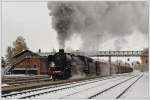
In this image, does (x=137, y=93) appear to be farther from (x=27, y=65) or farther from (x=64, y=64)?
(x=27, y=65)

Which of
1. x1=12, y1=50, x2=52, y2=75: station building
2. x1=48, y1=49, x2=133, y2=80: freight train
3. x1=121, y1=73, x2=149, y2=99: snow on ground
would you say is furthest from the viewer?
x1=12, y1=50, x2=52, y2=75: station building

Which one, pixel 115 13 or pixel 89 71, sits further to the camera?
pixel 89 71

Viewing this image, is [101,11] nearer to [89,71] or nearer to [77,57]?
[77,57]

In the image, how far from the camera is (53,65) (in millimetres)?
35031

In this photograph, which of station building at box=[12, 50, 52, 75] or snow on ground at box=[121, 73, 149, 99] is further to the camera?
station building at box=[12, 50, 52, 75]

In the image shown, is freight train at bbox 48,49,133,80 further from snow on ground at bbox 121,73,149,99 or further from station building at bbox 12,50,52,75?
station building at bbox 12,50,52,75

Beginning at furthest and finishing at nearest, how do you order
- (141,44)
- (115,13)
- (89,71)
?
(89,71) → (115,13) → (141,44)

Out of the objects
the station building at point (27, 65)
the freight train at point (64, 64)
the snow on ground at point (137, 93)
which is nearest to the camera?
the snow on ground at point (137, 93)

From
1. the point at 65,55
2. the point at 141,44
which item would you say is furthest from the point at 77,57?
the point at 141,44

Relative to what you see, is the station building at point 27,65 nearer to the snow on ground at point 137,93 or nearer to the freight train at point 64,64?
the freight train at point 64,64

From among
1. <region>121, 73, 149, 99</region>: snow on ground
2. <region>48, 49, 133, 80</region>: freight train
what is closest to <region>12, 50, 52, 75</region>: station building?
<region>48, 49, 133, 80</region>: freight train

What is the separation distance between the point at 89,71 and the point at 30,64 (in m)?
10.8

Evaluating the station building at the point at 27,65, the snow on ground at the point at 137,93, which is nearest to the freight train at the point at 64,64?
the snow on ground at the point at 137,93

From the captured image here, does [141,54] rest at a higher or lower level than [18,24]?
lower
